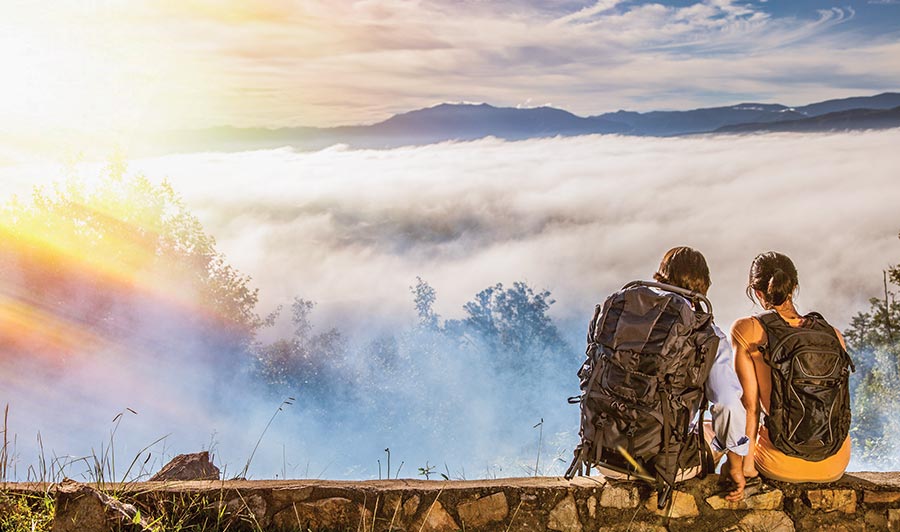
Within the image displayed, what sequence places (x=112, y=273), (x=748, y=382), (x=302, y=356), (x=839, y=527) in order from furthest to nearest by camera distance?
(x=302, y=356), (x=112, y=273), (x=839, y=527), (x=748, y=382)

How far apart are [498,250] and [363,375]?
67.5ft

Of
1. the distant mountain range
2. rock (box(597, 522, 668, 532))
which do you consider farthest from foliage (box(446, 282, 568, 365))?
rock (box(597, 522, 668, 532))

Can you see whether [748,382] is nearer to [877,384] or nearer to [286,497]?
[286,497]

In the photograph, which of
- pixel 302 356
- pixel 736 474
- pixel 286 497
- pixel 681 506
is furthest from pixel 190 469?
pixel 302 356

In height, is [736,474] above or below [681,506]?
above

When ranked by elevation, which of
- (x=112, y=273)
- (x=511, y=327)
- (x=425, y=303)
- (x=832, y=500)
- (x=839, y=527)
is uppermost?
(x=832, y=500)

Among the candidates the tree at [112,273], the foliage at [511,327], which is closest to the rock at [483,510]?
the tree at [112,273]

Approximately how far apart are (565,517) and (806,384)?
917 mm

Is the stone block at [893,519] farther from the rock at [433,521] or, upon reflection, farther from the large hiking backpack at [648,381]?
the rock at [433,521]

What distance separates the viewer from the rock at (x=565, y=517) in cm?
301

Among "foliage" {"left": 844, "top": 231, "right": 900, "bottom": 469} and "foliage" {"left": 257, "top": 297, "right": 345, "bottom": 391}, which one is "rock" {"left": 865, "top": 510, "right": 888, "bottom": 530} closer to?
"foliage" {"left": 844, "top": 231, "right": 900, "bottom": 469}

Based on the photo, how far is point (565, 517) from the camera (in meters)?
3.01

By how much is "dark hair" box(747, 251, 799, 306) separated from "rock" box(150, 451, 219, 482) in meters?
2.37

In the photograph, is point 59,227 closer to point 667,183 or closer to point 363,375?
point 363,375
